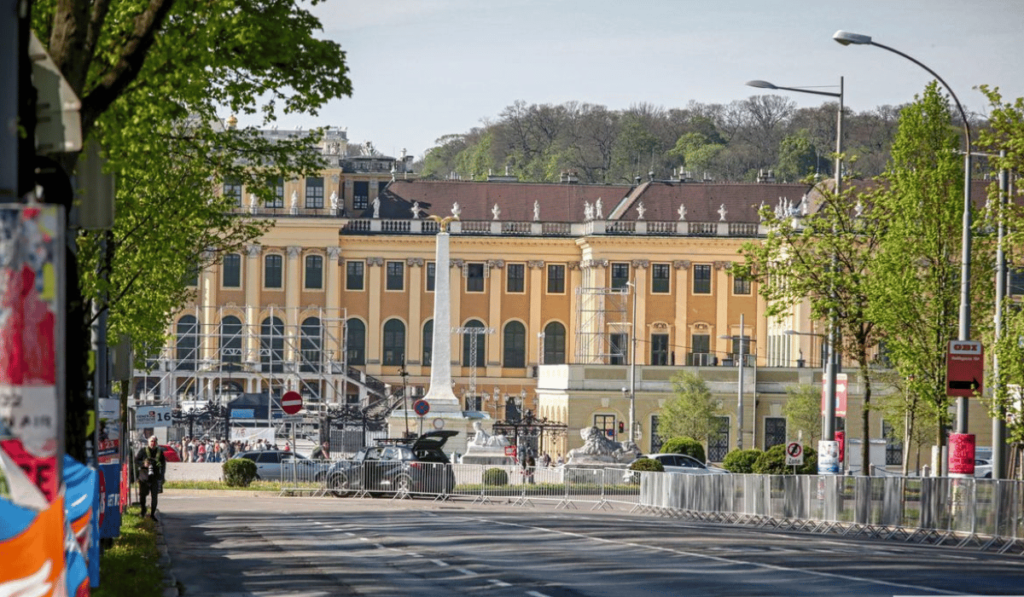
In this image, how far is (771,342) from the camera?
110 m

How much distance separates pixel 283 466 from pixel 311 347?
192ft

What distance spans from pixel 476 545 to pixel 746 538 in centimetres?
497

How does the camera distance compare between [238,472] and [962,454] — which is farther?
[238,472]

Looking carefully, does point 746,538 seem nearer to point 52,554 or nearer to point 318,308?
point 52,554

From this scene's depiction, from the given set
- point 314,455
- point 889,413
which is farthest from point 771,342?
point 889,413

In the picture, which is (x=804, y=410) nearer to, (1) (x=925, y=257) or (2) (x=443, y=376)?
(2) (x=443, y=376)

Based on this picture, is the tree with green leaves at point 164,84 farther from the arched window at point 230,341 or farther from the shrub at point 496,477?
the arched window at point 230,341

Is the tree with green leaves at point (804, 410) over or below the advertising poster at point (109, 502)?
below

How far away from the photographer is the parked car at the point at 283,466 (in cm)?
5288

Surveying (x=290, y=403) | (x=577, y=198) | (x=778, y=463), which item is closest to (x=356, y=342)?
(x=577, y=198)

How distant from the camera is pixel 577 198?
121875mm

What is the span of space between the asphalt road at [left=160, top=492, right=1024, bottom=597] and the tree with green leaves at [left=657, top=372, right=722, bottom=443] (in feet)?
160

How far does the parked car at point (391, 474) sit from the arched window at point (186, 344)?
5471 centimetres

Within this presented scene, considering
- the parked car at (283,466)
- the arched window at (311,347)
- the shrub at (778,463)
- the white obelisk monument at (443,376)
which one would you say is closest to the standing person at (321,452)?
the parked car at (283,466)
